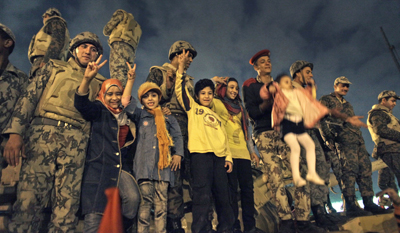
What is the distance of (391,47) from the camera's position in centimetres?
576

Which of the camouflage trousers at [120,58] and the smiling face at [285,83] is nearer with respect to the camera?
the smiling face at [285,83]

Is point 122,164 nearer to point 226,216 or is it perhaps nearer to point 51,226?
point 51,226

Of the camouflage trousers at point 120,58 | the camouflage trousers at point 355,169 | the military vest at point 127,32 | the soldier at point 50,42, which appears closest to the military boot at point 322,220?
the camouflage trousers at point 355,169

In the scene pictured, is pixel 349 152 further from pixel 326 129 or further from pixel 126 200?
pixel 126 200

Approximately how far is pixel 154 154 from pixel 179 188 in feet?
2.25

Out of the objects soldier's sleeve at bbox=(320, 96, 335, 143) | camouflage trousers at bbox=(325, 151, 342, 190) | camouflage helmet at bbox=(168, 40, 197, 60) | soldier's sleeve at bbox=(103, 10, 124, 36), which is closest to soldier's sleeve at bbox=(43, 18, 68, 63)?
soldier's sleeve at bbox=(103, 10, 124, 36)

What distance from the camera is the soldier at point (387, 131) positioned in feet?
17.7

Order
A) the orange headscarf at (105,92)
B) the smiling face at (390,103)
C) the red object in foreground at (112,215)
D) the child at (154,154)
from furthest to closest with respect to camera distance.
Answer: the smiling face at (390,103)
the orange headscarf at (105,92)
the child at (154,154)
the red object in foreground at (112,215)

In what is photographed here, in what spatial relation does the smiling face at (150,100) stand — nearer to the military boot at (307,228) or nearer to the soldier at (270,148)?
the soldier at (270,148)

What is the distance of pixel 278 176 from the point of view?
10.0ft

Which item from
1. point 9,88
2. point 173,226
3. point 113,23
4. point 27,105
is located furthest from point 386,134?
point 9,88

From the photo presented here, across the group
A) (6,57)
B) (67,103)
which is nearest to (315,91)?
(67,103)

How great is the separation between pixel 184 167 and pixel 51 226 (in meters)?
1.85

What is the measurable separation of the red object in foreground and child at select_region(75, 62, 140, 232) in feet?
0.21
